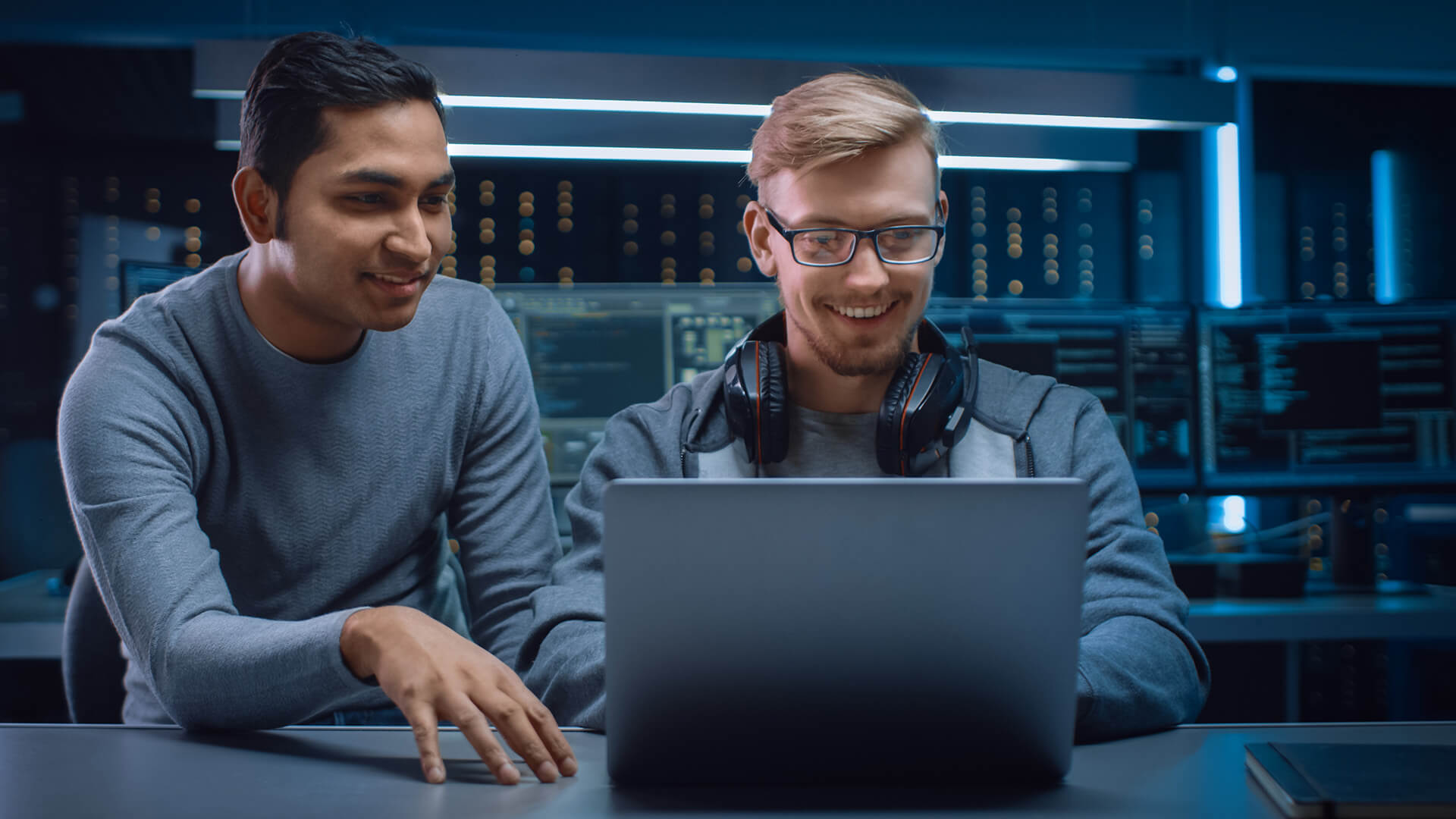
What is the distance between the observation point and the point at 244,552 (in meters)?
1.17

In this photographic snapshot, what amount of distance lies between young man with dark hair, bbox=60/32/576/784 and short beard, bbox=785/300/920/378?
1.30ft

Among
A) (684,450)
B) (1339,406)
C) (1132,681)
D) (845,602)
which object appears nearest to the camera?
(845,602)

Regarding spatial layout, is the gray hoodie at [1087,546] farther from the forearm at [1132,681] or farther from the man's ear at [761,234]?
the man's ear at [761,234]

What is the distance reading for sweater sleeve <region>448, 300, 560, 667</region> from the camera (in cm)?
123

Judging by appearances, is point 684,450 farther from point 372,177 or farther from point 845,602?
point 845,602

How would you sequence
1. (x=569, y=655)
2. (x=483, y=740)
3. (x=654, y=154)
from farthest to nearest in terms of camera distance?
(x=654, y=154), (x=569, y=655), (x=483, y=740)

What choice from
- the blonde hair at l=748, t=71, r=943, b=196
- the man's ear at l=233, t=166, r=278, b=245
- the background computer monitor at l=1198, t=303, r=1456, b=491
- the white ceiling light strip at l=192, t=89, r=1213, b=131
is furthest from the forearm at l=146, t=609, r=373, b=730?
the background computer monitor at l=1198, t=303, r=1456, b=491

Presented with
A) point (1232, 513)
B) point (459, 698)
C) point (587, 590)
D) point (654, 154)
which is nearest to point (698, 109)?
point (654, 154)

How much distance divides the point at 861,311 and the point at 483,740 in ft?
2.19

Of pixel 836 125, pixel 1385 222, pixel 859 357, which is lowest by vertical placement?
pixel 859 357

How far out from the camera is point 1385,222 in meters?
2.94

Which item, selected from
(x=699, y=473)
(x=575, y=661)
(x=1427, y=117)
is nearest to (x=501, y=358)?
(x=699, y=473)

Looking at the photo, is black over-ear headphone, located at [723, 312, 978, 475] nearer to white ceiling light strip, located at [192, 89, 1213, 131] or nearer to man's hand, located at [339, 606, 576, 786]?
man's hand, located at [339, 606, 576, 786]

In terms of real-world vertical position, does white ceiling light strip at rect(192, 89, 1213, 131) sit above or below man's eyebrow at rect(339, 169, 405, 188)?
above
